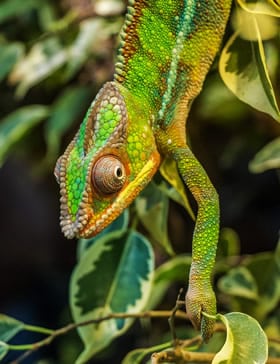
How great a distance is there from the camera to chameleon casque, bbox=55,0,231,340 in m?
0.82

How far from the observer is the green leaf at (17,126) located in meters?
1.26

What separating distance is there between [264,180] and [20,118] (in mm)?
673

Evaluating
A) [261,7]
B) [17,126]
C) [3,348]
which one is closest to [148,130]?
[261,7]

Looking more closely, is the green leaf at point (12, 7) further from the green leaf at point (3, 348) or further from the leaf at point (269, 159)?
the green leaf at point (3, 348)

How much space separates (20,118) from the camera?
1.34 metres

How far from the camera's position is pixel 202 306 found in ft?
2.67

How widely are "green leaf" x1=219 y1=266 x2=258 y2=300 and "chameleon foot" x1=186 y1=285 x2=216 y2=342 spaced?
295mm

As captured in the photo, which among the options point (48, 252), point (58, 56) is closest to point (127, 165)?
point (58, 56)

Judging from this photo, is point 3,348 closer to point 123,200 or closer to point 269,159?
point 123,200

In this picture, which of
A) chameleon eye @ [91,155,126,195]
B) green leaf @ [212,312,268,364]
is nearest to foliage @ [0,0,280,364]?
green leaf @ [212,312,268,364]

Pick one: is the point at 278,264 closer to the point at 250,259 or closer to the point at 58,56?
the point at 250,259

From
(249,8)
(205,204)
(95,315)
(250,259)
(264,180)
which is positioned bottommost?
(264,180)

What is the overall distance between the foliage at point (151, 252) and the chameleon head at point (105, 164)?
0.23 ft

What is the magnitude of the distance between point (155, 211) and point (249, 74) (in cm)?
24
